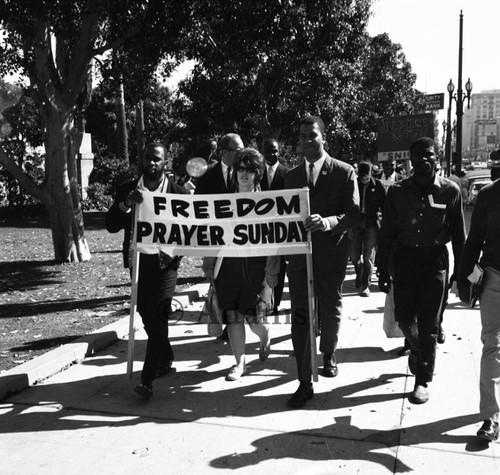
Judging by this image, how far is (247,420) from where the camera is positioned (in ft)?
15.1

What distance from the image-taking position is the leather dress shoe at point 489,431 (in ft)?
13.4

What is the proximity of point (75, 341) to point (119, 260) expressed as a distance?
6.24 metres

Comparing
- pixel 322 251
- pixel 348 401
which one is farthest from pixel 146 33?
pixel 348 401

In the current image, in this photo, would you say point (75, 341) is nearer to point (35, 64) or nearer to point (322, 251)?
point (322, 251)

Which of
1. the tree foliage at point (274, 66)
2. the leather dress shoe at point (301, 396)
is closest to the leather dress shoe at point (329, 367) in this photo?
the leather dress shoe at point (301, 396)

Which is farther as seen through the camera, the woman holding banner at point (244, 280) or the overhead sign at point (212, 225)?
the woman holding banner at point (244, 280)

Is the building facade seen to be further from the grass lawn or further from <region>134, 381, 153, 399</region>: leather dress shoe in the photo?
<region>134, 381, 153, 399</region>: leather dress shoe

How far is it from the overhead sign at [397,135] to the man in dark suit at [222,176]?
6.58 metres

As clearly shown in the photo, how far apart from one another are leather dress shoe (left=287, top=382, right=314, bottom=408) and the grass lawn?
102 inches

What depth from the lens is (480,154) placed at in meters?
151

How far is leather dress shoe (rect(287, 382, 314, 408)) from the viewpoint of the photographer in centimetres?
482

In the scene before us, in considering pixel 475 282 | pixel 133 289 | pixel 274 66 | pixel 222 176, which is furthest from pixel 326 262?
pixel 274 66

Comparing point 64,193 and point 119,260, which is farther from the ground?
point 64,193

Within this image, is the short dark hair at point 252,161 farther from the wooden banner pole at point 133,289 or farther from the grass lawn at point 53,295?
the grass lawn at point 53,295
